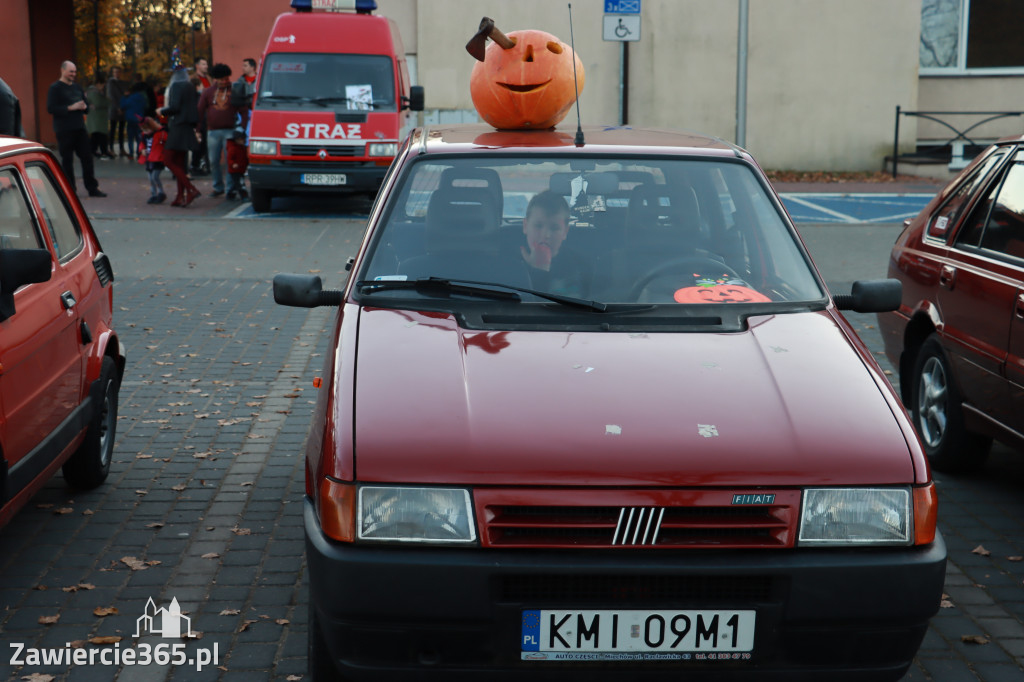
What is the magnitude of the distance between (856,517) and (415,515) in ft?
3.74

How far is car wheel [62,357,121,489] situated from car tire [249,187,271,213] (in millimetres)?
11294

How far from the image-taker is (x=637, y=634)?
9.70 feet

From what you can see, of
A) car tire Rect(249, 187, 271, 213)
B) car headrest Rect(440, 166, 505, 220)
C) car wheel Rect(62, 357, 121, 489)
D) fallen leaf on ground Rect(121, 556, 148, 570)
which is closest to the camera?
car headrest Rect(440, 166, 505, 220)

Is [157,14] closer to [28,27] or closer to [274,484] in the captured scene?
[28,27]

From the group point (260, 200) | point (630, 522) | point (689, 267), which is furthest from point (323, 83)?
point (630, 522)

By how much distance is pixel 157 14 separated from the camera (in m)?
46.3

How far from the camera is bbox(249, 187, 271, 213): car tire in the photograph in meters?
16.8

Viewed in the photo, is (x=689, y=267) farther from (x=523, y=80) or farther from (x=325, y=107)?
(x=325, y=107)

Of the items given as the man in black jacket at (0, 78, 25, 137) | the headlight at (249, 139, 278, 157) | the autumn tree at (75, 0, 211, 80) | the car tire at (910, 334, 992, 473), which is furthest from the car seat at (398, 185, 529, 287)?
the autumn tree at (75, 0, 211, 80)

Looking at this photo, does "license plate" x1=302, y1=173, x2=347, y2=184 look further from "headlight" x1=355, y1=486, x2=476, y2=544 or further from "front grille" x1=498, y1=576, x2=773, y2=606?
"front grille" x1=498, y1=576, x2=773, y2=606

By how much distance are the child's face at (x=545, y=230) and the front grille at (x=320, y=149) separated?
12369 mm

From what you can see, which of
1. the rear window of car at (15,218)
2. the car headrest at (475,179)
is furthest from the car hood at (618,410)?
the rear window of car at (15,218)

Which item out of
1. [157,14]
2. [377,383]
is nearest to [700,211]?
[377,383]

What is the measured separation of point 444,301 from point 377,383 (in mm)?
685
